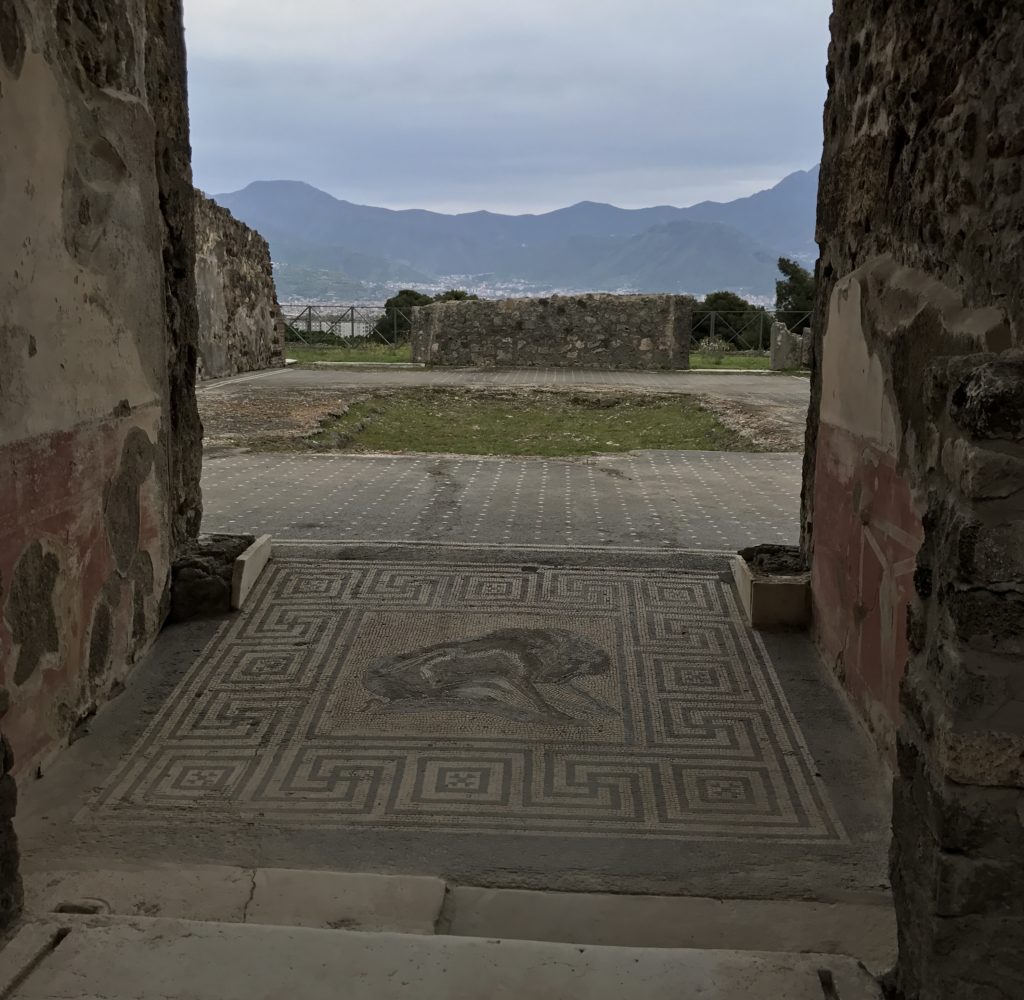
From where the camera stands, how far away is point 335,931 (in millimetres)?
1631

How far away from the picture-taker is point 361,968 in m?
1.52

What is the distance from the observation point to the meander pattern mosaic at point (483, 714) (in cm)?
229

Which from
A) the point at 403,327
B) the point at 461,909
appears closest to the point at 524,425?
the point at 461,909

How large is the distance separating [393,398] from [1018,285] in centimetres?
963

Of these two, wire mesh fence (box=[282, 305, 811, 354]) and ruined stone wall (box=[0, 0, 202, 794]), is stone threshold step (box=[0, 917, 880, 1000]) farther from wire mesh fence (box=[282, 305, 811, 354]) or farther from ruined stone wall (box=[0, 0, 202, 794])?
wire mesh fence (box=[282, 305, 811, 354])

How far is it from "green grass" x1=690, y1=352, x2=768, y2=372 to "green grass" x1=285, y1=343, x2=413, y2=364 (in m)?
4.67

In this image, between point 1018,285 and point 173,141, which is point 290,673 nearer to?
point 173,141

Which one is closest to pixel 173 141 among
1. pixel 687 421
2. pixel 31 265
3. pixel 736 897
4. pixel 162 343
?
pixel 162 343

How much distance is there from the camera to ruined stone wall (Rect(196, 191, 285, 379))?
1198 centimetres

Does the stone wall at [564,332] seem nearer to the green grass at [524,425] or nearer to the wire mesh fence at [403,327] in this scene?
the wire mesh fence at [403,327]

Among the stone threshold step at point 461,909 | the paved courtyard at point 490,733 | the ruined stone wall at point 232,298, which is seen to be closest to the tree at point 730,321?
the ruined stone wall at point 232,298

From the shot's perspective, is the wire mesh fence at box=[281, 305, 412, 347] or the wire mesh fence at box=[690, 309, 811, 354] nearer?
the wire mesh fence at box=[690, 309, 811, 354]

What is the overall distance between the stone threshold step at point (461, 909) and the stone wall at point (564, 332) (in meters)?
13.8

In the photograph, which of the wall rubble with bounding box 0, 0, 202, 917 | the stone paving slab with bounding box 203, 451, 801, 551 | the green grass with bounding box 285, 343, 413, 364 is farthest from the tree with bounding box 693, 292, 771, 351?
the wall rubble with bounding box 0, 0, 202, 917
